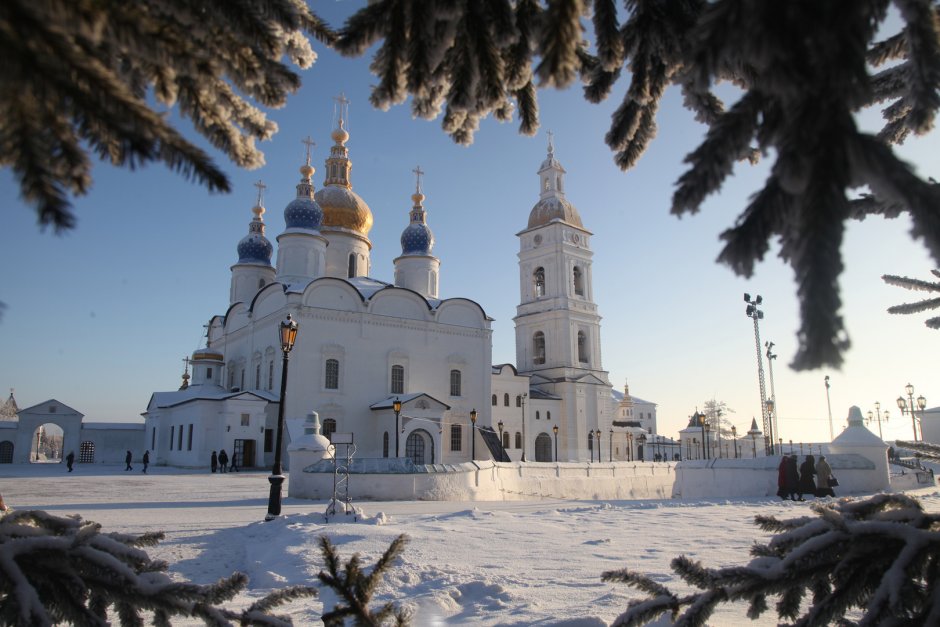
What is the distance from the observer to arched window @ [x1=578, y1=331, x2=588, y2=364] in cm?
4969

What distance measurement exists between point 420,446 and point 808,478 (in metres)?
21.9

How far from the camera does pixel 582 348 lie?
49.9 meters

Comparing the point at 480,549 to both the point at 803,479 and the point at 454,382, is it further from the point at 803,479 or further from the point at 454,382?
the point at 454,382

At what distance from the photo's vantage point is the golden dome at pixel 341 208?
143 feet

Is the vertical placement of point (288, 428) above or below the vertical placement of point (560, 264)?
below

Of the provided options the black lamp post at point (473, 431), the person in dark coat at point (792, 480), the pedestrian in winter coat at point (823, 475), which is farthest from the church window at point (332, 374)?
the pedestrian in winter coat at point (823, 475)

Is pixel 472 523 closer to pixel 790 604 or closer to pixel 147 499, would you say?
pixel 790 604

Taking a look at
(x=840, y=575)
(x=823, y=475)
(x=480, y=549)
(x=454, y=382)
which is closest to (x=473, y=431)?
(x=454, y=382)

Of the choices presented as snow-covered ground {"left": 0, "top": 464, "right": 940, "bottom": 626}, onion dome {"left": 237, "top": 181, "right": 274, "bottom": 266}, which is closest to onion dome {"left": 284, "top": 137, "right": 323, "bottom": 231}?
onion dome {"left": 237, "top": 181, "right": 274, "bottom": 266}

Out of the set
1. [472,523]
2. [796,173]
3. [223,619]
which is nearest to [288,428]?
[472,523]

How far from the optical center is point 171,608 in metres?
2.71

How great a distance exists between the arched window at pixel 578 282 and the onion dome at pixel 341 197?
16379 millimetres

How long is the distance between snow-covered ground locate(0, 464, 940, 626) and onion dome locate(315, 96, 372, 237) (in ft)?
101

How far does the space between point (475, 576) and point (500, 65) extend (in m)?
5.01
